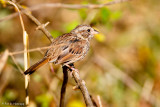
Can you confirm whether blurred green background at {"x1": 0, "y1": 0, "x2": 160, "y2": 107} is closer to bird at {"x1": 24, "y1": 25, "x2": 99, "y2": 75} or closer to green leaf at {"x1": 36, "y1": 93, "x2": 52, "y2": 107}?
green leaf at {"x1": 36, "y1": 93, "x2": 52, "y2": 107}

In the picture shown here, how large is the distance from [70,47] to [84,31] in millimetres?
472

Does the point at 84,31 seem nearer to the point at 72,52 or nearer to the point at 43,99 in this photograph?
the point at 72,52

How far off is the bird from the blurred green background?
7.6 inches

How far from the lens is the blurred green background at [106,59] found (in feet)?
16.0

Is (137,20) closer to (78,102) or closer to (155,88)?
(155,88)

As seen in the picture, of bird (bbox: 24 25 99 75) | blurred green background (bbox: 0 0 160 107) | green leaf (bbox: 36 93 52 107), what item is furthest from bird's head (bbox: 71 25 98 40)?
green leaf (bbox: 36 93 52 107)

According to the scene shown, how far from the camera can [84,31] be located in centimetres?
443

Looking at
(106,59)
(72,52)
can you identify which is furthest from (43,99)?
(106,59)

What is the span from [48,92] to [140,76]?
2.90 m

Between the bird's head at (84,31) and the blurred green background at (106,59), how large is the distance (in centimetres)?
12

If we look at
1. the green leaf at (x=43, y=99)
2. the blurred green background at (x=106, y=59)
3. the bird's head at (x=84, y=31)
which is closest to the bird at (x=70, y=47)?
the bird's head at (x=84, y=31)

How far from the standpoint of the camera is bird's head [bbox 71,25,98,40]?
4.37m

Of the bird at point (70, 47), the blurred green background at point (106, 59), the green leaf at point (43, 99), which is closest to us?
the bird at point (70, 47)

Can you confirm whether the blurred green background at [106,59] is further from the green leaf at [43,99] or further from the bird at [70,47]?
the bird at [70,47]
